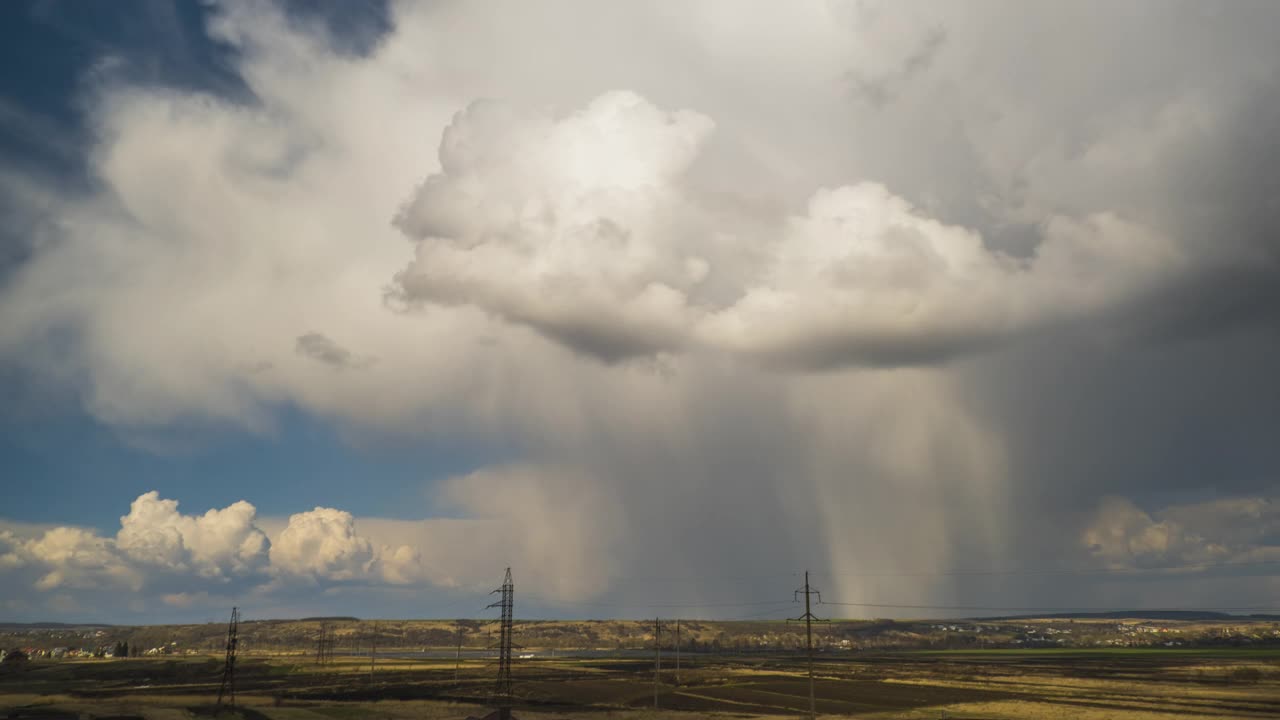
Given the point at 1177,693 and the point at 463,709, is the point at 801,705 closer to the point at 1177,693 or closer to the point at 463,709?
the point at 463,709

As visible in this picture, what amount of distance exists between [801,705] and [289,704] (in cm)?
8343

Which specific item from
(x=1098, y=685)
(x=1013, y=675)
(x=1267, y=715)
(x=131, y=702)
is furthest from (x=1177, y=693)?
(x=131, y=702)

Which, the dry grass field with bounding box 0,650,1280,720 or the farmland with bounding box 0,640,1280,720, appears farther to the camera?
the farmland with bounding box 0,640,1280,720

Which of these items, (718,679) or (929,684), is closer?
(929,684)

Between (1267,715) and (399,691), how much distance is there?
5481 inches

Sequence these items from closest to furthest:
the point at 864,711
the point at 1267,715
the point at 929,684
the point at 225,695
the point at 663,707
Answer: the point at 1267,715, the point at 864,711, the point at 663,707, the point at 225,695, the point at 929,684

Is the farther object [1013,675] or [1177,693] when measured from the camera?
[1013,675]

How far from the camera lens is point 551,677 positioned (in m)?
194

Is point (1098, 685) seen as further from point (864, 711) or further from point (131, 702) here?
point (131, 702)

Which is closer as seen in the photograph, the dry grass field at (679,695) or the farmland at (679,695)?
the dry grass field at (679,695)

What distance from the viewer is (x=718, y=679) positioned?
18825 cm

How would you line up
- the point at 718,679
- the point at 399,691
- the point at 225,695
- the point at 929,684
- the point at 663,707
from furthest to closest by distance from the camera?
the point at 718,679, the point at 929,684, the point at 399,691, the point at 225,695, the point at 663,707

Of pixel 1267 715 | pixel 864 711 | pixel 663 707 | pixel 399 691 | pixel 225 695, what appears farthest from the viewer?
pixel 399 691

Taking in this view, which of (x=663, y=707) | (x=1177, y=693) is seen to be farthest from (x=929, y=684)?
(x=663, y=707)
